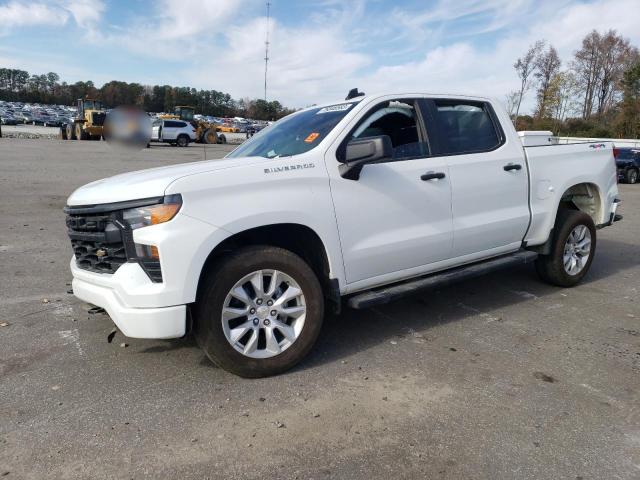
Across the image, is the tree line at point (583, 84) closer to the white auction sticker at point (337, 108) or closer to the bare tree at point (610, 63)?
the bare tree at point (610, 63)

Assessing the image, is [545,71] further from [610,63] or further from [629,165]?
[629,165]

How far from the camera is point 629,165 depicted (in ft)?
70.3

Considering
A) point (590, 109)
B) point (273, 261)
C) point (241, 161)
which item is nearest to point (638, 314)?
point (273, 261)

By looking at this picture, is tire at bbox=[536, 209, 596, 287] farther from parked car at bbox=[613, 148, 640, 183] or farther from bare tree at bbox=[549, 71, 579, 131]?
bare tree at bbox=[549, 71, 579, 131]

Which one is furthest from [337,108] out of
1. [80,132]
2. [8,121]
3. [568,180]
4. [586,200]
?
[8,121]

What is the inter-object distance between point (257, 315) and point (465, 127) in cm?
257

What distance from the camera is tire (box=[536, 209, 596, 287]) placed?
5191mm

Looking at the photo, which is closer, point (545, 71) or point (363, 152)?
point (363, 152)

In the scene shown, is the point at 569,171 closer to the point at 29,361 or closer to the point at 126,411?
the point at 126,411

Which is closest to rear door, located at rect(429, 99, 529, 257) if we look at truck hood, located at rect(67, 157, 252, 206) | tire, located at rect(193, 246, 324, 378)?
tire, located at rect(193, 246, 324, 378)

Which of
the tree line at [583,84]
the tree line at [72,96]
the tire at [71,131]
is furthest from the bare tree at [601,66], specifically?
the tire at [71,131]

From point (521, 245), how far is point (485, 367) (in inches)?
69.0

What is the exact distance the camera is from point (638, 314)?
476 centimetres

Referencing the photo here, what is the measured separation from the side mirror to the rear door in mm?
976
